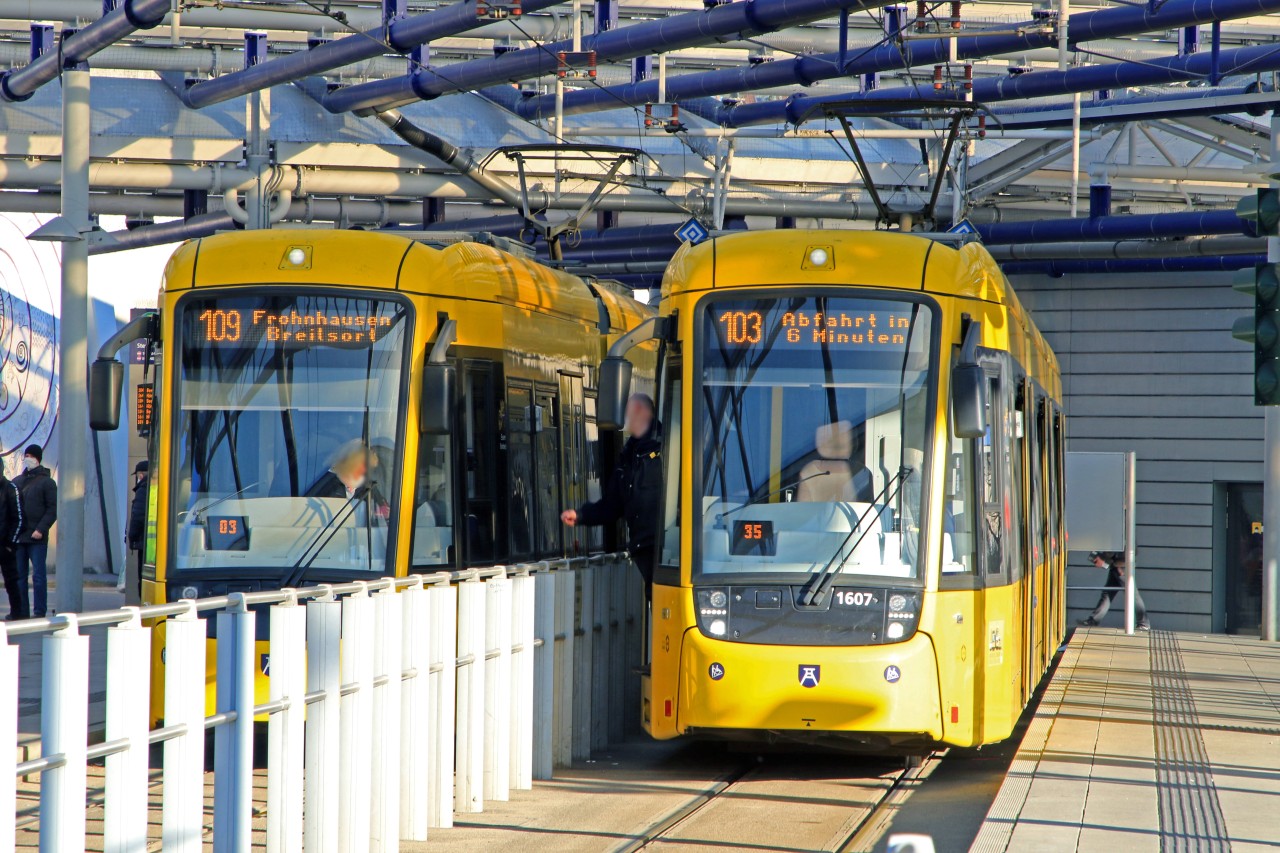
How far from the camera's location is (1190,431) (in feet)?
99.2

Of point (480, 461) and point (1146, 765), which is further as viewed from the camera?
point (480, 461)

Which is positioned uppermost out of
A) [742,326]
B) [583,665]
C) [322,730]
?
[742,326]

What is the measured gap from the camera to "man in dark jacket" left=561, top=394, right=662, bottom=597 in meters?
10.7

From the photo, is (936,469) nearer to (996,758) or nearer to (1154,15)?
(996,758)

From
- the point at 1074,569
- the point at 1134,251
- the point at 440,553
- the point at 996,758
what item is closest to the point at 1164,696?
the point at 996,758

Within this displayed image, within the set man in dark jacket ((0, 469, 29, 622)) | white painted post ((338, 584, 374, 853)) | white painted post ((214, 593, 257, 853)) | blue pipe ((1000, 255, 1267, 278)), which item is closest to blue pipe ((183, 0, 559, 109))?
man in dark jacket ((0, 469, 29, 622))

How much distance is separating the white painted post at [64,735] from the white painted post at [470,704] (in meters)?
3.79

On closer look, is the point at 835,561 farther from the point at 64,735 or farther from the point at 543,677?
the point at 64,735

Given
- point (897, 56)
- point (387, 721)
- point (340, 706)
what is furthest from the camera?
point (897, 56)

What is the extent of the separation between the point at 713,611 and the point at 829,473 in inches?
38.5

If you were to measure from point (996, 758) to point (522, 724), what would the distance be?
11.3ft

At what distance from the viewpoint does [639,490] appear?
35.5ft

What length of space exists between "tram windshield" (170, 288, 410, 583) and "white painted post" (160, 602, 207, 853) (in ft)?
13.6

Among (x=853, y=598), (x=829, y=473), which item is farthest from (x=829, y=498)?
(x=853, y=598)
